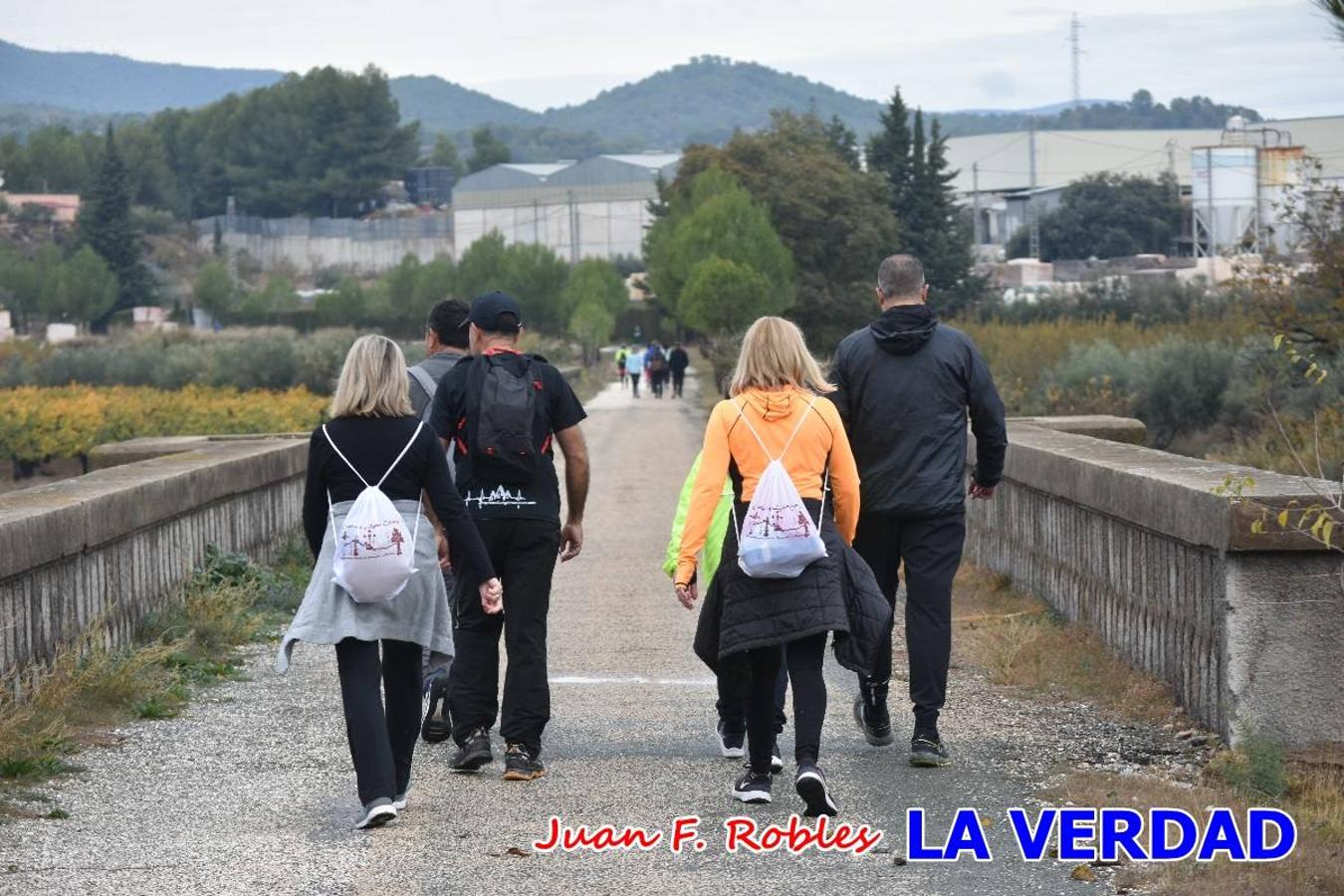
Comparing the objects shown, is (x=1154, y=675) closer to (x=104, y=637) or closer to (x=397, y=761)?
(x=397, y=761)

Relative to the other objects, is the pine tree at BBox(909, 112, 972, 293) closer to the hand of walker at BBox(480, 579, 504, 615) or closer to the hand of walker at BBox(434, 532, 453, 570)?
the hand of walker at BBox(434, 532, 453, 570)

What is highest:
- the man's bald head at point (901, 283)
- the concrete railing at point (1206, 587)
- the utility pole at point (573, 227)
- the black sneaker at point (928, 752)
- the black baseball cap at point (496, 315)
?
the utility pole at point (573, 227)

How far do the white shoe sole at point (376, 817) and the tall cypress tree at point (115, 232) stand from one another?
142 metres

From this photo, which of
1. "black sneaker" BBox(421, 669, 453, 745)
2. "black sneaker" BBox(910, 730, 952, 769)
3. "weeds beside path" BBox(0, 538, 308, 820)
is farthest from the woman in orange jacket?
"weeds beside path" BBox(0, 538, 308, 820)

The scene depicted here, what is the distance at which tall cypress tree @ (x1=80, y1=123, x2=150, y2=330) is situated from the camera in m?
145

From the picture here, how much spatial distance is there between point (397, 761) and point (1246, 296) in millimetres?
22275

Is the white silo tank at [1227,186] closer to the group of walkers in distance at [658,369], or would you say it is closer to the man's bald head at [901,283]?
the group of walkers in distance at [658,369]

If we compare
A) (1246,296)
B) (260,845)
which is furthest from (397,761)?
(1246,296)

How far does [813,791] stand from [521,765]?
4.60ft

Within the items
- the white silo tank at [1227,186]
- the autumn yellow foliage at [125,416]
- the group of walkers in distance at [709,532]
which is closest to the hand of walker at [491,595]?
the group of walkers in distance at [709,532]

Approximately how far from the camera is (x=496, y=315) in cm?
812

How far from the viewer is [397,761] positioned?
23.9 feet

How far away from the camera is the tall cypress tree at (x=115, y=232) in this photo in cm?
14500

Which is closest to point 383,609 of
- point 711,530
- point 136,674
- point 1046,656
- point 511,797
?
point 511,797
